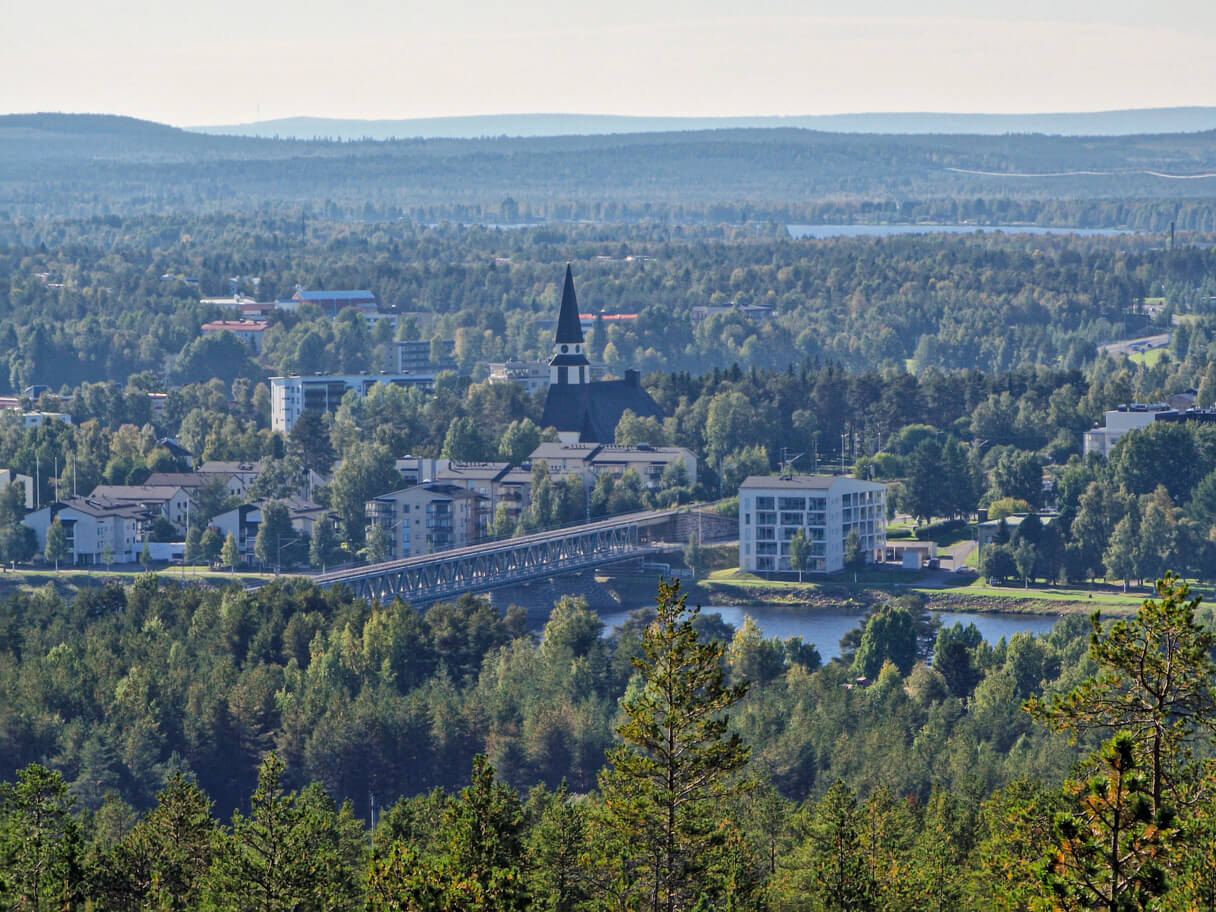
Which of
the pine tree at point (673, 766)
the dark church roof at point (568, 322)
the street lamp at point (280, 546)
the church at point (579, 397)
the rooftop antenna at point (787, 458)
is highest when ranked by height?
the pine tree at point (673, 766)

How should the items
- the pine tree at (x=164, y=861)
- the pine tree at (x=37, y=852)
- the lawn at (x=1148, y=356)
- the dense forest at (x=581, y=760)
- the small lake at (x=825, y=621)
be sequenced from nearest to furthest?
the dense forest at (x=581, y=760) → the pine tree at (x=37, y=852) → the pine tree at (x=164, y=861) → the small lake at (x=825, y=621) → the lawn at (x=1148, y=356)

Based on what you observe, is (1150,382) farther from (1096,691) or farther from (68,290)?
(1096,691)

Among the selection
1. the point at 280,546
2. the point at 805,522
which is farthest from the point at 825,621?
Result: the point at 280,546

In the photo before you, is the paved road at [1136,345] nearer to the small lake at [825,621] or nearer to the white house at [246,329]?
the white house at [246,329]

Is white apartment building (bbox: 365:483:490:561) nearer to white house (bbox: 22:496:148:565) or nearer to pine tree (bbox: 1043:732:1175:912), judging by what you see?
white house (bbox: 22:496:148:565)

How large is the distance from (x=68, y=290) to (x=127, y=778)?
303ft

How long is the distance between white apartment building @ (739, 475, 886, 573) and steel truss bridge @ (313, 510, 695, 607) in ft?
8.40

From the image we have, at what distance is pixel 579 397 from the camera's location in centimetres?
7725

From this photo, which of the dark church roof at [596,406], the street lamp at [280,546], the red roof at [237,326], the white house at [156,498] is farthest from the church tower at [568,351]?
the red roof at [237,326]

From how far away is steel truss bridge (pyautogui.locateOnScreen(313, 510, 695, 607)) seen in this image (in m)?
55.7

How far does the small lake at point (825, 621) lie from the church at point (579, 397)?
19102 mm

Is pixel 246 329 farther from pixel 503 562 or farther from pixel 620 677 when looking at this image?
pixel 620 677

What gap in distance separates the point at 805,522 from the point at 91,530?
1592 cm

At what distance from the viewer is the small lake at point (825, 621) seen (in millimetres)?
50812
